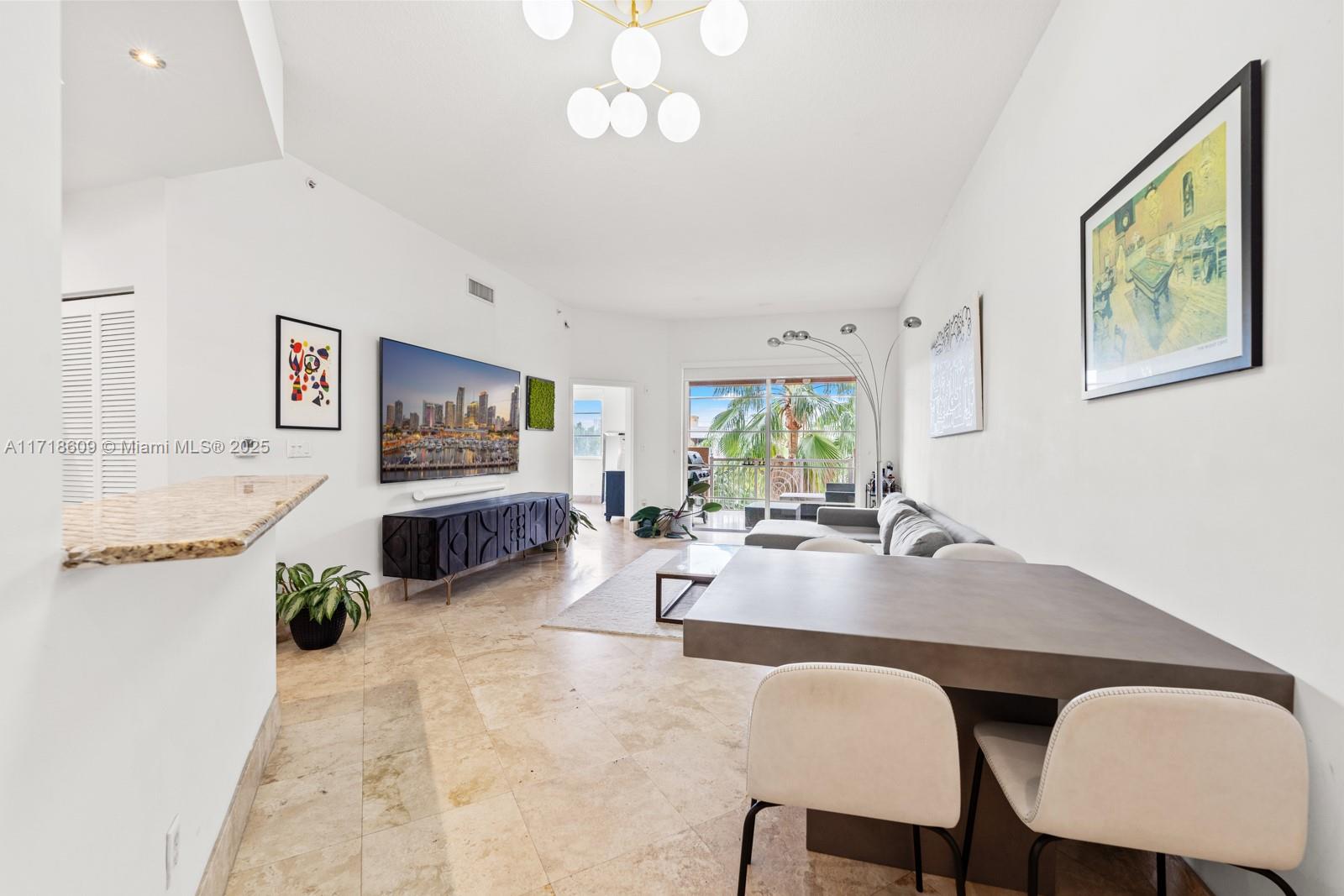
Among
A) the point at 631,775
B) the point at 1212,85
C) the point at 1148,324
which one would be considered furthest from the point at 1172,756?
the point at 631,775

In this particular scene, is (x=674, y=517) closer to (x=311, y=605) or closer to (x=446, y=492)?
(x=446, y=492)

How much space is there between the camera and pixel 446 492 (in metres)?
4.59

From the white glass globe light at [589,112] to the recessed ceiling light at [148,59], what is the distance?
1.37 m

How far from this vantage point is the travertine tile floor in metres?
1.53

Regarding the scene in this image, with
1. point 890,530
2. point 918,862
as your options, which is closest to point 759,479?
point 890,530

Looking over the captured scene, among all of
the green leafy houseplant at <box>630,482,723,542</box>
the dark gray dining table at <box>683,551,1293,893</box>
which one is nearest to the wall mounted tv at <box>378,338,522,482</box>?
the green leafy houseplant at <box>630,482,723,542</box>

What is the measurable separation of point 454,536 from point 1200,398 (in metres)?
3.95

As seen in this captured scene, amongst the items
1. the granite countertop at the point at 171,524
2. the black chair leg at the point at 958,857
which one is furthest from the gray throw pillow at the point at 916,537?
the granite countertop at the point at 171,524

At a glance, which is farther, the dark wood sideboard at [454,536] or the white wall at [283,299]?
the dark wood sideboard at [454,536]

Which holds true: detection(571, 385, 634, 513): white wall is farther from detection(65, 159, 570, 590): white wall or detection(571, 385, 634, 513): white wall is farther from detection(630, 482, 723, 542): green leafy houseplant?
detection(65, 159, 570, 590): white wall

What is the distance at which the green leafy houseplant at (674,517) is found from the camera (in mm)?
6872

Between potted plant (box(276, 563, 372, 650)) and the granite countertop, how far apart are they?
1785mm

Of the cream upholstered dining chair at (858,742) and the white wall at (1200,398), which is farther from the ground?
the white wall at (1200,398)

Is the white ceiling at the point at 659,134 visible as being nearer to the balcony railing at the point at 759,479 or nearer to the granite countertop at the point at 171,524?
the granite countertop at the point at 171,524
